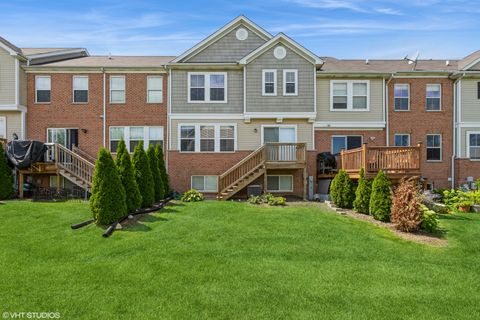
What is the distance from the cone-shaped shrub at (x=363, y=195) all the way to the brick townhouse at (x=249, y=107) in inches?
191

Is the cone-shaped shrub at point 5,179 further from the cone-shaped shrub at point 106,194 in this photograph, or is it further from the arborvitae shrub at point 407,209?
the arborvitae shrub at point 407,209

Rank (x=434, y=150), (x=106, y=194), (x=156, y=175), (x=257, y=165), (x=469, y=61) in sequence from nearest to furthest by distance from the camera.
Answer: (x=106, y=194)
(x=156, y=175)
(x=257, y=165)
(x=434, y=150)
(x=469, y=61)

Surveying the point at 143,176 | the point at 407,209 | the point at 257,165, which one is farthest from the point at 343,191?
the point at 143,176

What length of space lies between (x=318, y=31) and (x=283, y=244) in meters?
11.1

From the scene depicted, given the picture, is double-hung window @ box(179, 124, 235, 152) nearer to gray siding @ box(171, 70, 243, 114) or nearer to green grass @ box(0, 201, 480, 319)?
gray siding @ box(171, 70, 243, 114)

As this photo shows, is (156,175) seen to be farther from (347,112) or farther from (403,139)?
(403,139)

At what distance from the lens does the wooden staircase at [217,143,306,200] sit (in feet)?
58.9

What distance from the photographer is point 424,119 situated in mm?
20891

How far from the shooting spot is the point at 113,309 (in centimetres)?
593

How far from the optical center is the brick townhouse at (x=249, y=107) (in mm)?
19594

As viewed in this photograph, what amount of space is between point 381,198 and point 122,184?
28.3 feet

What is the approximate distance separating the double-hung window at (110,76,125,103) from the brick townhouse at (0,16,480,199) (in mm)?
54

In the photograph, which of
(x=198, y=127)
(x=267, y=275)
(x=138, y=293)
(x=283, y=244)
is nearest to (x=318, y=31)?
(x=198, y=127)

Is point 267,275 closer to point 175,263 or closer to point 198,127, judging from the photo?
point 175,263
